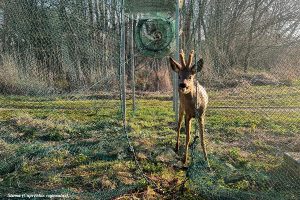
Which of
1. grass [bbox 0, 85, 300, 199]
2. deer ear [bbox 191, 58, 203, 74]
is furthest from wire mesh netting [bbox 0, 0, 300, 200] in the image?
deer ear [bbox 191, 58, 203, 74]

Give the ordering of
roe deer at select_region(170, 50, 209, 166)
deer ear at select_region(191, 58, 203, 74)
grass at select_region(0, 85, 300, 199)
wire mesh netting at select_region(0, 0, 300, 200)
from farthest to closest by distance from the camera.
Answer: roe deer at select_region(170, 50, 209, 166) < deer ear at select_region(191, 58, 203, 74) < wire mesh netting at select_region(0, 0, 300, 200) < grass at select_region(0, 85, 300, 199)

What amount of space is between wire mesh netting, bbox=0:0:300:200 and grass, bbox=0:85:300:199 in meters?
0.03

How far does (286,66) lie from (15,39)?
7.34 m

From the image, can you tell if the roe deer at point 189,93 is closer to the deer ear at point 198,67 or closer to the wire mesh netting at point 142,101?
the deer ear at point 198,67

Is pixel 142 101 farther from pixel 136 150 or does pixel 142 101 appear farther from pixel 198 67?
pixel 198 67

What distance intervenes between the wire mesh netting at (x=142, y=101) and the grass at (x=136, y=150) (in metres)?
0.03

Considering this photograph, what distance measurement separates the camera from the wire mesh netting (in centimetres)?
538

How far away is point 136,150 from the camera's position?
6.54 metres

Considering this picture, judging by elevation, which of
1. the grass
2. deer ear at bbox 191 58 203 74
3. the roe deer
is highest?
deer ear at bbox 191 58 203 74

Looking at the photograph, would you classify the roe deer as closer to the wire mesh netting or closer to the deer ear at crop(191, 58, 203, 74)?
the deer ear at crop(191, 58, 203, 74)

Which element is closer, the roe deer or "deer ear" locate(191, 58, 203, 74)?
"deer ear" locate(191, 58, 203, 74)

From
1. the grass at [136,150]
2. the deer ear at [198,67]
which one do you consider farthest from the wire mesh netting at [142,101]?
the deer ear at [198,67]

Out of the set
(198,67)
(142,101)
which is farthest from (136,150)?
(142,101)

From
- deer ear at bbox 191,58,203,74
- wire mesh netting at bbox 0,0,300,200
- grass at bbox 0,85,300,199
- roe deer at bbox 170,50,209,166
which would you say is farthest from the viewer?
roe deer at bbox 170,50,209,166
